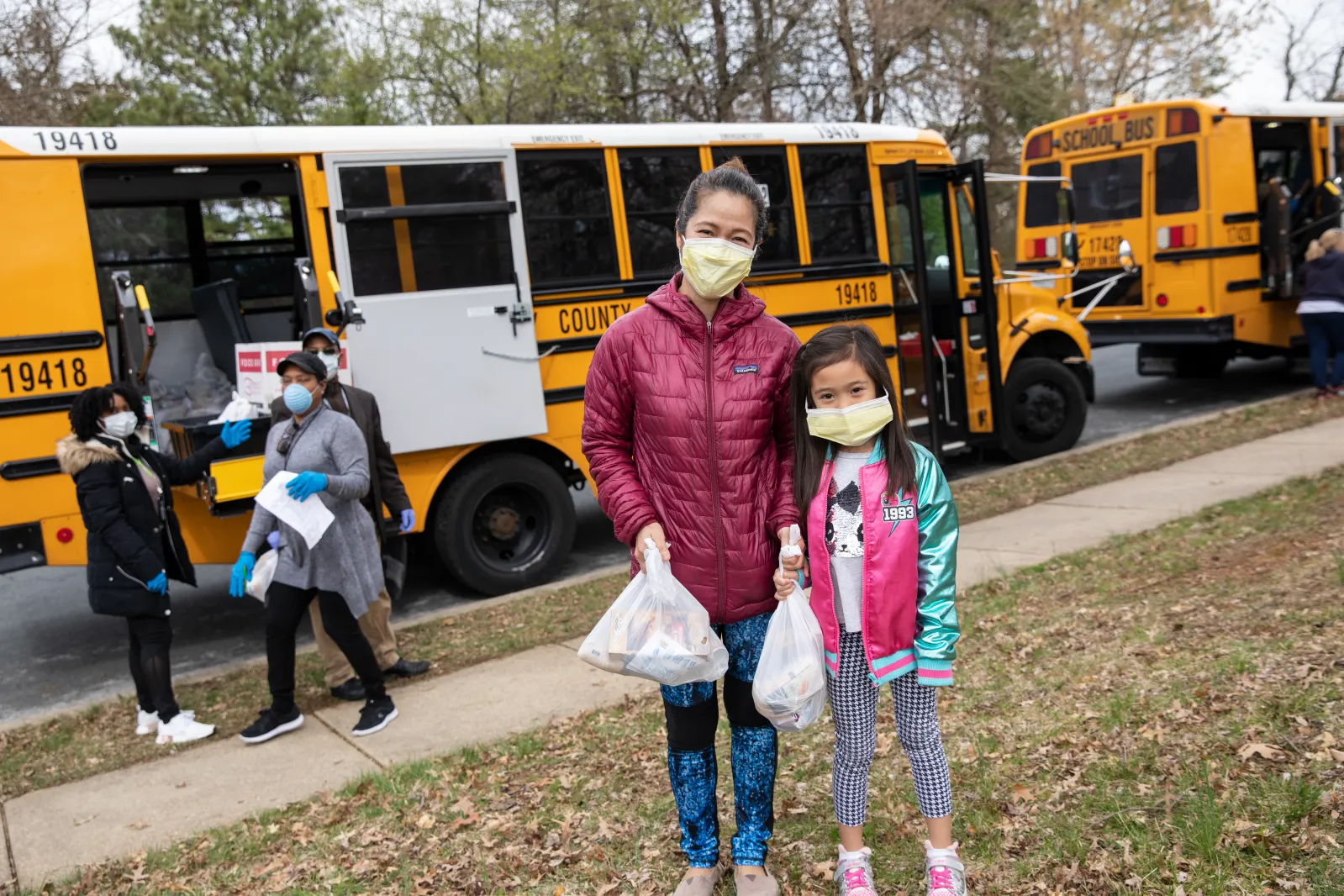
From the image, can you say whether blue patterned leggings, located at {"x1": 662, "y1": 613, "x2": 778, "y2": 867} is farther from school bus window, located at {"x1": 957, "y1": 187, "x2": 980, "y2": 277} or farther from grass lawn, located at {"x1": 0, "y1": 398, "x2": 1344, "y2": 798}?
school bus window, located at {"x1": 957, "y1": 187, "x2": 980, "y2": 277}

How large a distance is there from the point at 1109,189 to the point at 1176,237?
919 mm

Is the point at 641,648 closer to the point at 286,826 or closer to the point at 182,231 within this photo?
the point at 286,826

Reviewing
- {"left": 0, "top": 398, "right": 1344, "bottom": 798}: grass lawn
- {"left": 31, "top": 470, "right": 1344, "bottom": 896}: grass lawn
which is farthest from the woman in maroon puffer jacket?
{"left": 0, "top": 398, "right": 1344, "bottom": 798}: grass lawn

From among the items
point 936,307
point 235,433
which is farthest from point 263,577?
point 936,307

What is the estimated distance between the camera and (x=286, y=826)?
4.01 meters

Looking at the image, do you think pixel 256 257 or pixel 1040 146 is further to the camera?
pixel 1040 146

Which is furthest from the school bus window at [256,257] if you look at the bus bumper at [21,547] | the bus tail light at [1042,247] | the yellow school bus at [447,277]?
the bus tail light at [1042,247]

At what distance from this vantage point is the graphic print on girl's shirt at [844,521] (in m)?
2.84

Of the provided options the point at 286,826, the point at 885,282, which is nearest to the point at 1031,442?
the point at 885,282

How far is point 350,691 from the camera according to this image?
5.39 meters

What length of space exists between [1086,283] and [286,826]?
10.5 m

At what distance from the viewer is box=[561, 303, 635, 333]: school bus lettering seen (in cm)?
713

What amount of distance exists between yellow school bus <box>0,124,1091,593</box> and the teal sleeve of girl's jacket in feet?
14.0

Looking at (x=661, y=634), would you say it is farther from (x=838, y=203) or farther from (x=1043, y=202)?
(x=1043, y=202)
